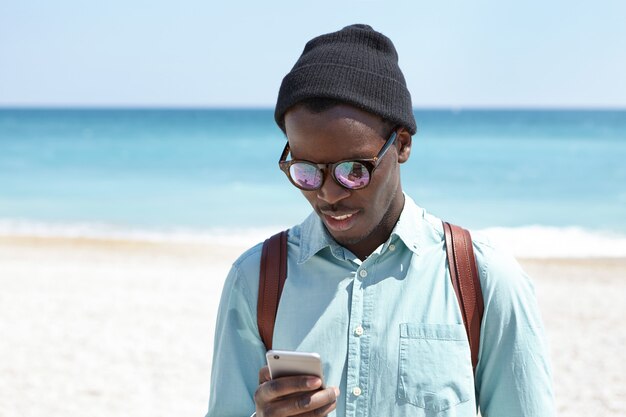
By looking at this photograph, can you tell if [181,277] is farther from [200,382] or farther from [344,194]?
[344,194]

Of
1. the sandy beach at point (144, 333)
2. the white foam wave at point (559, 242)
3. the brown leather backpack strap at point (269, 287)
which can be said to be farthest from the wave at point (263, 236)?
the brown leather backpack strap at point (269, 287)

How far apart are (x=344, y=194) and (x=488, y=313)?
1.49ft

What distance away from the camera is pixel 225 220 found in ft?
70.2

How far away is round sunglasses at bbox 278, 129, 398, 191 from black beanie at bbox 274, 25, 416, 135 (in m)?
0.12

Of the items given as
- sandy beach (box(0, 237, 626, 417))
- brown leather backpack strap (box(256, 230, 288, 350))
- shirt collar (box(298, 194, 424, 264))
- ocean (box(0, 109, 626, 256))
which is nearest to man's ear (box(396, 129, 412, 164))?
shirt collar (box(298, 194, 424, 264))

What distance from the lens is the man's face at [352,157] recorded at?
193cm

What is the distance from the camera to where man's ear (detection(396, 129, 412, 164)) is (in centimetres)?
209

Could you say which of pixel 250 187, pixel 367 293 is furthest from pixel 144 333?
pixel 250 187

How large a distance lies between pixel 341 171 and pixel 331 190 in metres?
0.06

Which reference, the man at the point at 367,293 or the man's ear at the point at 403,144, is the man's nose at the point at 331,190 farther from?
the man's ear at the point at 403,144

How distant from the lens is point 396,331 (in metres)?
1.96

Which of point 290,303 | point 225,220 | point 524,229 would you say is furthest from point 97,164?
point 290,303

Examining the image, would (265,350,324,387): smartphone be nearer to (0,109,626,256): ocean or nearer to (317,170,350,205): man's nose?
(317,170,350,205): man's nose

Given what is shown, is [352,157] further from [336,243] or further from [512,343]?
[512,343]
